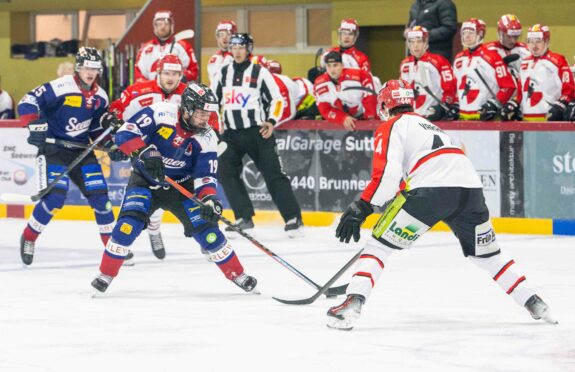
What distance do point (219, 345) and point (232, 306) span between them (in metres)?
1.18

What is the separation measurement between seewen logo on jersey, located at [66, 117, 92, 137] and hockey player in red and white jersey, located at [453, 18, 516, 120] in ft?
10.9

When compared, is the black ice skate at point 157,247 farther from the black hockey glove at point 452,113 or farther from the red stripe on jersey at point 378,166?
the red stripe on jersey at point 378,166

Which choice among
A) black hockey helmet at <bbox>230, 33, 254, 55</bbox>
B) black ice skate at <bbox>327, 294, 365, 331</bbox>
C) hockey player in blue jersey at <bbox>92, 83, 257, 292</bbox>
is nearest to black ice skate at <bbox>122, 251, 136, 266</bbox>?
hockey player in blue jersey at <bbox>92, 83, 257, 292</bbox>

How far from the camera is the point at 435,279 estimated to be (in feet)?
26.2

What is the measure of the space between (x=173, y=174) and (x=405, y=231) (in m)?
1.80

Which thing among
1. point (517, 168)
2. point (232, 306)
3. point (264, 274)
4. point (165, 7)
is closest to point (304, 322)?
point (232, 306)

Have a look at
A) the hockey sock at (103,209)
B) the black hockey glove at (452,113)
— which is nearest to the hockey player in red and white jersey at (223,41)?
the black hockey glove at (452,113)

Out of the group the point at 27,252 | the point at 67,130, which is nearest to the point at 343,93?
the point at 67,130

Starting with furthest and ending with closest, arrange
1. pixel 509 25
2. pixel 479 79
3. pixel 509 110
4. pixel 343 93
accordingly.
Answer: pixel 343 93 → pixel 509 25 → pixel 479 79 → pixel 509 110

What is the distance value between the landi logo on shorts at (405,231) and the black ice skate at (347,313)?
0.33 m

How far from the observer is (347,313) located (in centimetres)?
601

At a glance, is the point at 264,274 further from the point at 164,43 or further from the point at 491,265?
the point at 164,43

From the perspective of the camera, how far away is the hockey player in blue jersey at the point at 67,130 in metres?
8.52

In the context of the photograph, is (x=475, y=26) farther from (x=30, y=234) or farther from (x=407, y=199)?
(x=407, y=199)
